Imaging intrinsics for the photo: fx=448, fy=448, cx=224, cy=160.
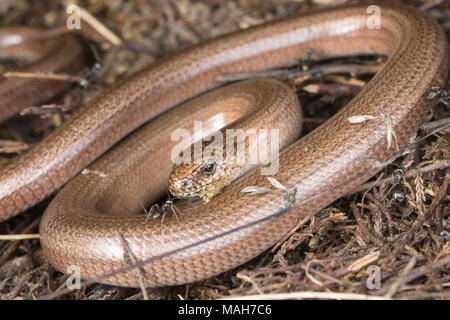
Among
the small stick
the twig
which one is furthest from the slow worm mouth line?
the twig

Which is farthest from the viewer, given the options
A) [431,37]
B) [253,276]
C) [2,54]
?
[2,54]

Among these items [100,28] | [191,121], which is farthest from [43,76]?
[191,121]

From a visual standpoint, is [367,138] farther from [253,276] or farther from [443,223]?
[253,276]

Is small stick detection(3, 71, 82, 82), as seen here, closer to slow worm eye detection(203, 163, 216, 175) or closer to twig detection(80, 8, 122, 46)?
twig detection(80, 8, 122, 46)

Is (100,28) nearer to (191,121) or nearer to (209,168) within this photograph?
(191,121)

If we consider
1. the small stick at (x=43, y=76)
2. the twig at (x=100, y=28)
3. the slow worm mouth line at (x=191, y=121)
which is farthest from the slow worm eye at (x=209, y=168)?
the twig at (x=100, y=28)
